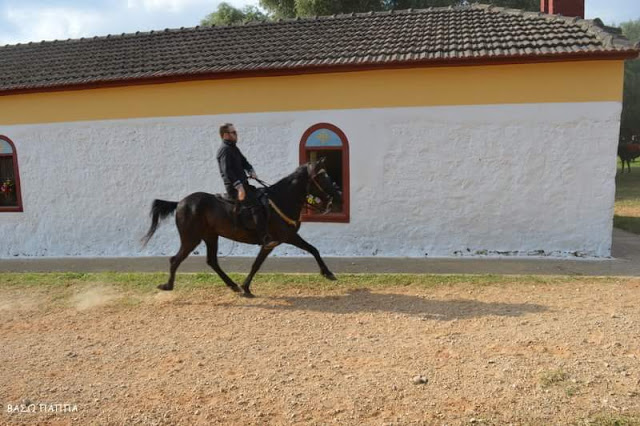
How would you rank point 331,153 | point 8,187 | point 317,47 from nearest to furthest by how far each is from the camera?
point 331,153, point 317,47, point 8,187

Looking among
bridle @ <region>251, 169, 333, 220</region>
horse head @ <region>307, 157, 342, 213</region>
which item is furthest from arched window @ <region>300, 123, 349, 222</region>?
horse head @ <region>307, 157, 342, 213</region>

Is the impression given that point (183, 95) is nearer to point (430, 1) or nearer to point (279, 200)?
point (279, 200)

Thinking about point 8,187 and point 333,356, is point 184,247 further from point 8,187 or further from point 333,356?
point 8,187

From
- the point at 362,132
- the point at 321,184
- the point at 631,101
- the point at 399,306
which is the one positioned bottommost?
the point at 399,306

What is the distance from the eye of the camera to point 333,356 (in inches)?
171

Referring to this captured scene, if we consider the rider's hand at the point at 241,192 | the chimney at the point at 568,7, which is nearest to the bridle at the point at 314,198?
the rider's hand at the point at 241,192

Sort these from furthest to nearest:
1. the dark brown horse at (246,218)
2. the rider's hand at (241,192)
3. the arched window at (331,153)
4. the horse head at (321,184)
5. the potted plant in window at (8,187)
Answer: the potted plant in window at (8,187) < the arched window at (331,153) < the dark brown horse at (246,218) < the horse head at (321,184) < the rider's hand at (241,192)

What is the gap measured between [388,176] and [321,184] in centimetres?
266

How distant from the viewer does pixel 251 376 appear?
4.00 meters

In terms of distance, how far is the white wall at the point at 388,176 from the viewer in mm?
7938

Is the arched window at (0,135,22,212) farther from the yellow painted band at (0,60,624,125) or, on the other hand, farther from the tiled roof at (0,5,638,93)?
the tiled roof at (0,5,638,93)

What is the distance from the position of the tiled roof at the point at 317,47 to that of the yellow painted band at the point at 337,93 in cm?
25

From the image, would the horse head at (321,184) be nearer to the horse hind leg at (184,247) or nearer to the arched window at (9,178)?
the horse hind leg at (184,247)

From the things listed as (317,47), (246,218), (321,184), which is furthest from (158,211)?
(317,47)
